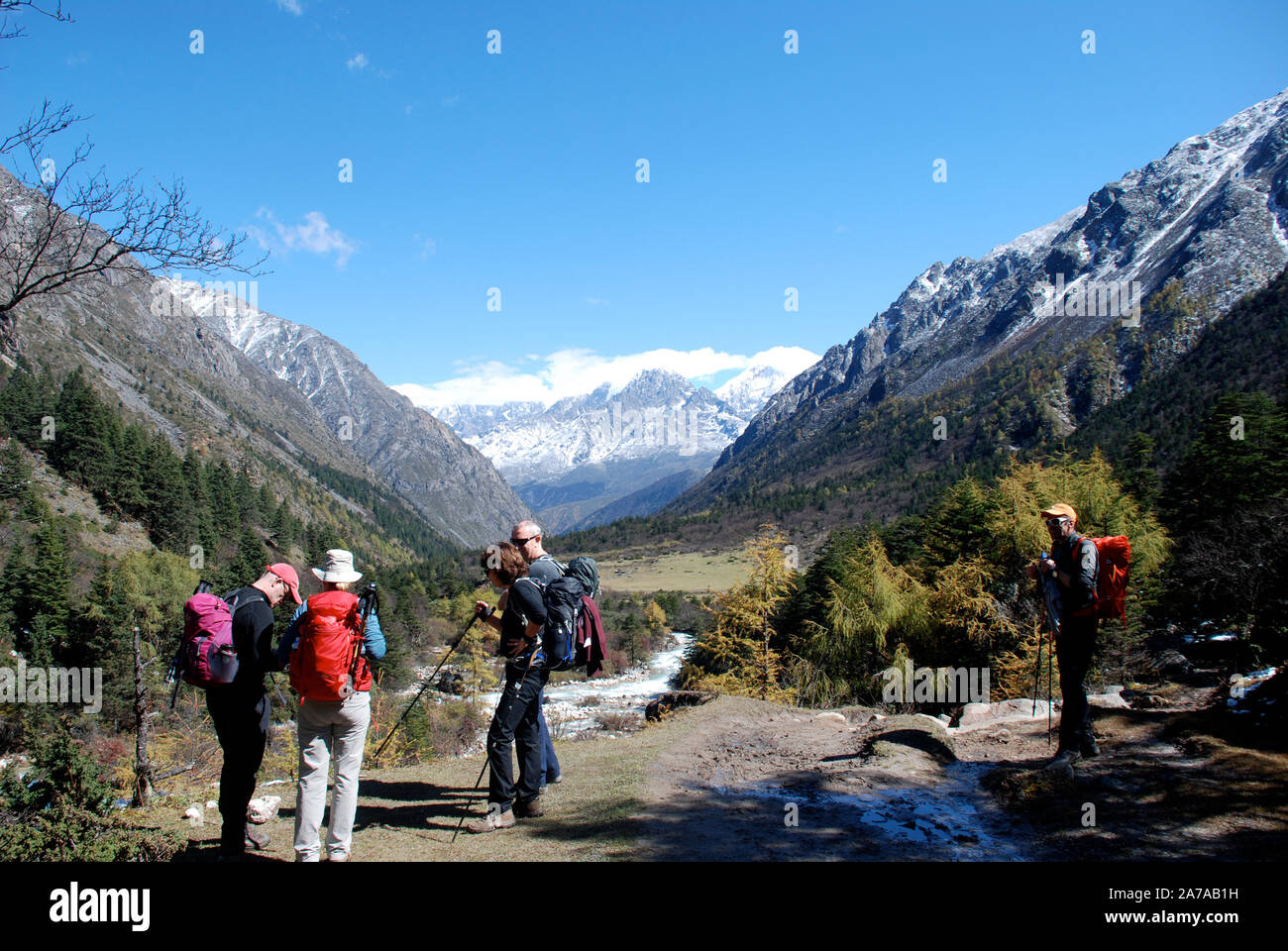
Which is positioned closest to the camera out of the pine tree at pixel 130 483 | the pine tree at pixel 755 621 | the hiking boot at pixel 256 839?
the hiking boot at pixel 256 839

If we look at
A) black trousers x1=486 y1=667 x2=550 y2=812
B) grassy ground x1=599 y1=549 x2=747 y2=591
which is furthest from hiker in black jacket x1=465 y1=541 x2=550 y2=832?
grassy ground x1=599 y1=549 x2=747 y2=591

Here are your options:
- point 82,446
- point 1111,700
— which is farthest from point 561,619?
point 82,446

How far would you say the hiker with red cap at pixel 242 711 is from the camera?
569 centimetres

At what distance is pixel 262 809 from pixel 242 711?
2.62 m

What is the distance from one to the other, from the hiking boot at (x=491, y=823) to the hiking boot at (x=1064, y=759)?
6.00 m

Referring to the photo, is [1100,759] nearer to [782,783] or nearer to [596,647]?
[782,783]

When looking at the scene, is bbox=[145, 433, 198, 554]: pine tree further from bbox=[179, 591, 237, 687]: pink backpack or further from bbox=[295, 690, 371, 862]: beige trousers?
bbox=[295, 690, 371, 862]: beige trousers

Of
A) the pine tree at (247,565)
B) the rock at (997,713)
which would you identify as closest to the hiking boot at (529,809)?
the rock at (997,713)

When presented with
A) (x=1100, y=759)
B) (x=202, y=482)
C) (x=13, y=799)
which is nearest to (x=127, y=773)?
(x=13, y=799)

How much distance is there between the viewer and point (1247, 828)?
5.64 m

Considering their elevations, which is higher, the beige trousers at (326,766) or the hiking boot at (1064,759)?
the beige trousers at (326,766)

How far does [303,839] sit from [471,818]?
6.76ft

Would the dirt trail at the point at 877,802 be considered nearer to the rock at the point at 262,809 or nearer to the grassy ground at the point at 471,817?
the grassy ground at the point at 471,817
